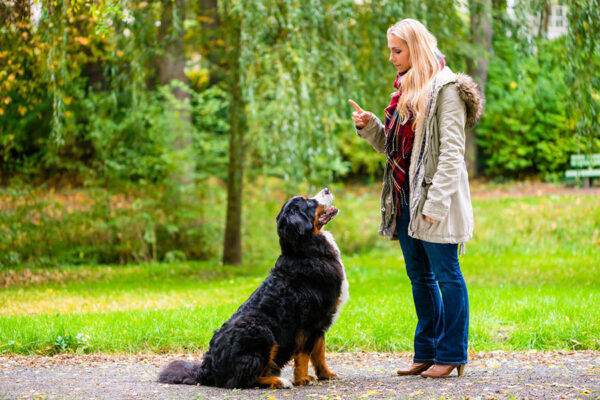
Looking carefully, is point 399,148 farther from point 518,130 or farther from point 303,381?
point 518,130

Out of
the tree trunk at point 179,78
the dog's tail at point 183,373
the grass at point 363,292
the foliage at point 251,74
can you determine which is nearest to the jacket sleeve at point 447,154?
the dog's tail at point 183,373

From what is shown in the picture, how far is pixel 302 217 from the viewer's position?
4.35 m

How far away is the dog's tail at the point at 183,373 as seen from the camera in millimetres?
4457

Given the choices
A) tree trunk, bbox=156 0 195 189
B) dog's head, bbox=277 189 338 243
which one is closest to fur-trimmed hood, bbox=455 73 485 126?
dog's head, bbox=277 189 338 243

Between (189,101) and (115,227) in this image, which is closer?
(115,227)

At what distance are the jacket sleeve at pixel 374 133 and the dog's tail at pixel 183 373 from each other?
1.87 m

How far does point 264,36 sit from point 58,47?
2461mm

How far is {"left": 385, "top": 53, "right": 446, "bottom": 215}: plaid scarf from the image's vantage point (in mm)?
4281

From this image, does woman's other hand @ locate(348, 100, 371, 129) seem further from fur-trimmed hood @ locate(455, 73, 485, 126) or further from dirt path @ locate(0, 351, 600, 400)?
dirt path @ locate(0, 351, 600, 400)

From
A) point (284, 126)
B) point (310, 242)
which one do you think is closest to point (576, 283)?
point (284, 126)

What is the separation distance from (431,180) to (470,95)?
0.56 meters

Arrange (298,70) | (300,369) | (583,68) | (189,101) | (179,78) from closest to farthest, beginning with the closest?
1. (300,369)
2. (583,68)
3. (298,70)
4. (189,101)
5. (179,78)

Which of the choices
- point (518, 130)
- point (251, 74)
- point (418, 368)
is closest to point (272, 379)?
point (418, 368)

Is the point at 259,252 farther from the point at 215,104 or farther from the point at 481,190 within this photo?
the point at 481,190
